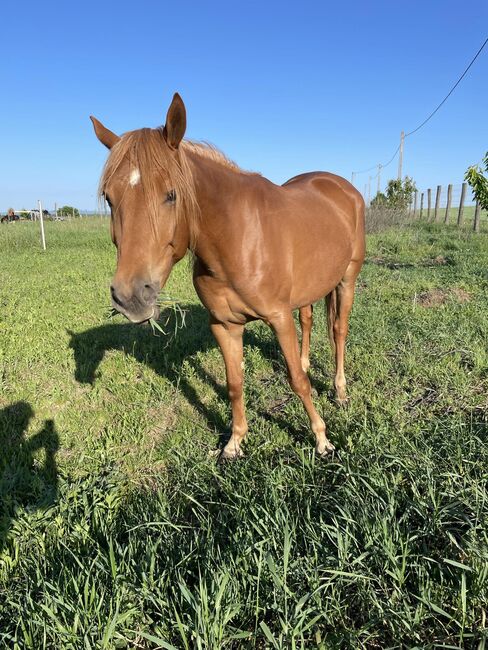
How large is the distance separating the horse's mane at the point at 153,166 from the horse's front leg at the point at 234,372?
41.2 inches

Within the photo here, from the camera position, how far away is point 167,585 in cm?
148

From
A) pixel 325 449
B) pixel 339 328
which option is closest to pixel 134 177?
pixel 325 449

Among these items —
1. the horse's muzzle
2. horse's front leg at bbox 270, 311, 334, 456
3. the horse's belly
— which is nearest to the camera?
the horse's muzzle

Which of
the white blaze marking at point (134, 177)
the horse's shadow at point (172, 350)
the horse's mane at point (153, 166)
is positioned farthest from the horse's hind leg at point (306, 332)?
the white blaze marking at point (134, 177)

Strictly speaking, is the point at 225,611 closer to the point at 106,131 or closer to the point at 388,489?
the point at 388,489

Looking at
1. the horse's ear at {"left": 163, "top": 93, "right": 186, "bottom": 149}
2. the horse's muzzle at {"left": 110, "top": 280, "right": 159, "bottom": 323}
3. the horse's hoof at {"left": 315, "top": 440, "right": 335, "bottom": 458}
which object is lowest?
the horse's hoof at {"left": 315, "top": 440, "right": 335, "bottom": 458}

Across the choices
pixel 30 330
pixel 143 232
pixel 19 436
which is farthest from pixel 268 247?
pixel 30 330

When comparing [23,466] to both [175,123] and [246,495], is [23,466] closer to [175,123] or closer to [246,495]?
[246,495]

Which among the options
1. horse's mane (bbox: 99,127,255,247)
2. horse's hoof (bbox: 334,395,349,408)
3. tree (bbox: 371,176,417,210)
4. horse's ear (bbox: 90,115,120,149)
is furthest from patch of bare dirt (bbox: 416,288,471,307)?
tree (bbox: 371,176,417,210)

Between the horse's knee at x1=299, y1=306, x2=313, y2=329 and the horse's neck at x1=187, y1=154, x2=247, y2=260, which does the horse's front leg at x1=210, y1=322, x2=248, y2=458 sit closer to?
the horse's neck at x1=187, y1=154, x2=247, y2=260

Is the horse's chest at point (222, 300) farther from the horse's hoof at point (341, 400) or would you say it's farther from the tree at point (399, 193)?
the tree at point (399, 193)

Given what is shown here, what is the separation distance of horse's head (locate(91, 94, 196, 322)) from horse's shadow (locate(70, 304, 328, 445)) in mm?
1730

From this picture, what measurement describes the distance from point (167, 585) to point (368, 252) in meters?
10.3

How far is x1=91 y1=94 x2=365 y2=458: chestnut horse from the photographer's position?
177 cm
